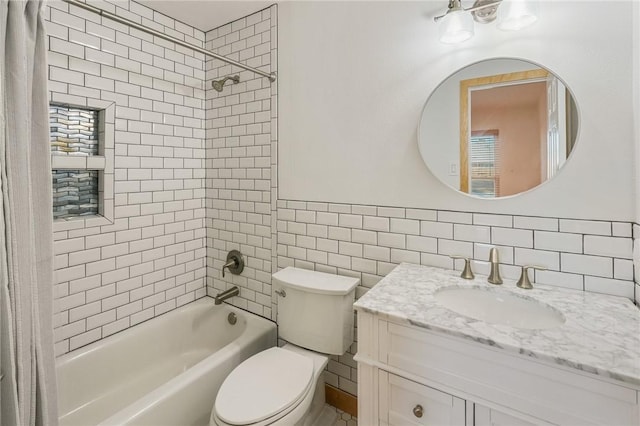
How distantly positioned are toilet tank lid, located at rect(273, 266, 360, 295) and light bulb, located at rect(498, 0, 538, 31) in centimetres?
134

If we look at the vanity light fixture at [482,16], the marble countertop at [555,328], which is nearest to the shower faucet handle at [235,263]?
the marble countertop at [555,328]

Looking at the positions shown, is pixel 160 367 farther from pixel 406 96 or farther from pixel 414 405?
pixel 406 96

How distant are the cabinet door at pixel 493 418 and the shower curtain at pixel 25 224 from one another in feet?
4.36

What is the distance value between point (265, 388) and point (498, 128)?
154 cm

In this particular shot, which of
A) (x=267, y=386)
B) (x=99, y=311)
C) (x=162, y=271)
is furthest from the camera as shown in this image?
(x=162, y=271)

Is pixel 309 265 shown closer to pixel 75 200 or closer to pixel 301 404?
pixel 301 404

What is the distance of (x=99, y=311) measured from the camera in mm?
1868

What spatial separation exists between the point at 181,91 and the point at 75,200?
1.02 metres

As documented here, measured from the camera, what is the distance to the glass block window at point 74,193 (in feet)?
5.73

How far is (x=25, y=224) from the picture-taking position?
0.90 meters

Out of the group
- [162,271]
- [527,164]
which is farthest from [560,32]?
[162,271]

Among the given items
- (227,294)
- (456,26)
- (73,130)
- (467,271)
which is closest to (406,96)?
(456,26)

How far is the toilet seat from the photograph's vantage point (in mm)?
1195

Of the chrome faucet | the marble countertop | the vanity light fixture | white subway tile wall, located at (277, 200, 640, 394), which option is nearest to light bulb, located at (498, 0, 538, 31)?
the vanity light fixture
